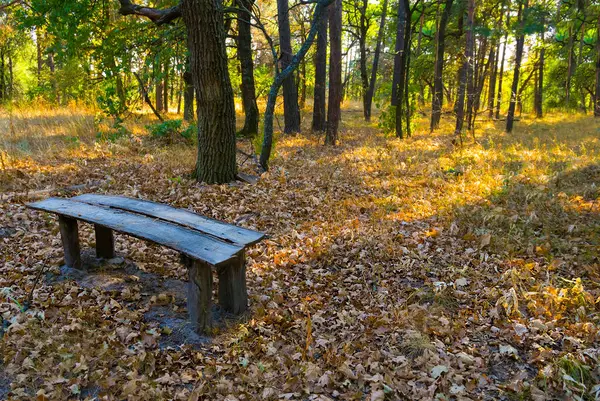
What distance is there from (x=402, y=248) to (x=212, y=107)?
352 centimetres

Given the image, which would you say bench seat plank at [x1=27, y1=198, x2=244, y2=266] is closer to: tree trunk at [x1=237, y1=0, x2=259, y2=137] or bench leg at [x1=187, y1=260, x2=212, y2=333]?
bench leg at [x1=187, y1=260, x2=212, y2=333]

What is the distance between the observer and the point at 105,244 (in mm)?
4141

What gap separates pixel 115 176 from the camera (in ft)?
22.4

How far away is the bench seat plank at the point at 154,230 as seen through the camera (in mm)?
2807

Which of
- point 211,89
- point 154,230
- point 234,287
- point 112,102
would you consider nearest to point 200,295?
point 234,287

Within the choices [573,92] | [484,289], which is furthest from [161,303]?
[573,92]

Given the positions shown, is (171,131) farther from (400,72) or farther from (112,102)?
(400,72)

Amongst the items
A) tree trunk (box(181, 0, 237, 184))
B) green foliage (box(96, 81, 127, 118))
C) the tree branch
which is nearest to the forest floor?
tree trunk (box(181, 0, 237, 184))

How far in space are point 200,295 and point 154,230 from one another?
0.69 metres

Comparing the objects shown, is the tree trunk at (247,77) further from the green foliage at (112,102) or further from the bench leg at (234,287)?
the bench leg at (234,287)

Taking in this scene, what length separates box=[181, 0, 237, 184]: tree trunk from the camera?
567 cm

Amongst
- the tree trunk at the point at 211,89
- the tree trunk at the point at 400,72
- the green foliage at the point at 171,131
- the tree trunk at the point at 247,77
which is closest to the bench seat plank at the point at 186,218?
the tree trunk at the point at 211,89

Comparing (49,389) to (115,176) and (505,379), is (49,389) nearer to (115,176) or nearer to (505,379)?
(505,379)

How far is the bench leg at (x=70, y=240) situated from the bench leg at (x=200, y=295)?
5.27 ft
